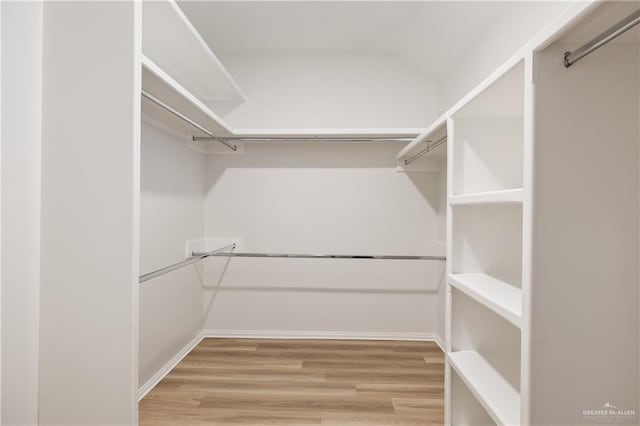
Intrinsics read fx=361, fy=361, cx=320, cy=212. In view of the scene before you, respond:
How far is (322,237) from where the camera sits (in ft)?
9.65

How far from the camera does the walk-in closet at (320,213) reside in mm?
928

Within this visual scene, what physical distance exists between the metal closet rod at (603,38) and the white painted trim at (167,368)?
2327mm

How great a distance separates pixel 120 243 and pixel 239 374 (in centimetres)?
133

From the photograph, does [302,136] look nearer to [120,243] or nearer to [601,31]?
[120,243]

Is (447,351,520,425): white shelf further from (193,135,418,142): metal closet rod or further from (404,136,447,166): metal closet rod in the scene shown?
(193,135,418,142): metal closet rod

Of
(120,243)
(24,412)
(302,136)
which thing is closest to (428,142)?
(302,136)

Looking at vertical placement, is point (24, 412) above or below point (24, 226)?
below

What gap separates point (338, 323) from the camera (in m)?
2.91

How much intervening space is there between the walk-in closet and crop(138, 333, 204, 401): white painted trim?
0.02 metres

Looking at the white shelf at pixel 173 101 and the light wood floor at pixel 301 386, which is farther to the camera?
the light wood floor at pixel 301 386

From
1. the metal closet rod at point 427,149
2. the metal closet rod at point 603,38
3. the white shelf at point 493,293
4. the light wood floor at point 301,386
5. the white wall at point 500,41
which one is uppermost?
the white wall at point 500,41

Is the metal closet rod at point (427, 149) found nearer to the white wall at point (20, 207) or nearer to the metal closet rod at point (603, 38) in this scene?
the metal closet rod at point (603, 38)

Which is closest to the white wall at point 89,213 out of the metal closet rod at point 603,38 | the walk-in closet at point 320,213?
the walk-in closet at point 320,213

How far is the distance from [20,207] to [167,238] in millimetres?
1123
